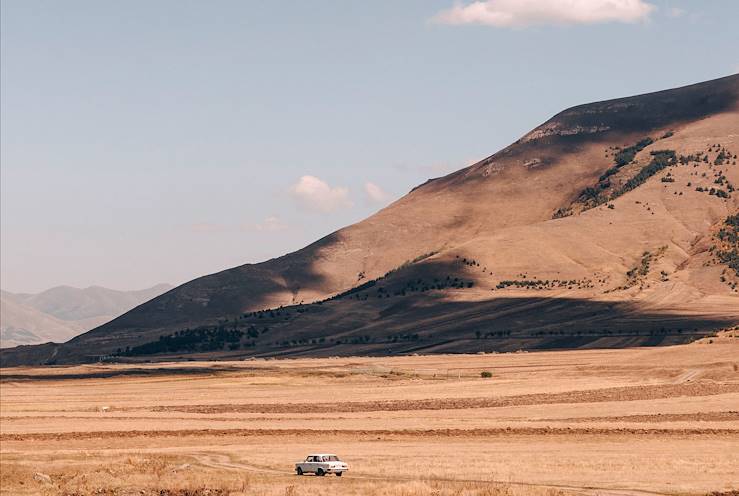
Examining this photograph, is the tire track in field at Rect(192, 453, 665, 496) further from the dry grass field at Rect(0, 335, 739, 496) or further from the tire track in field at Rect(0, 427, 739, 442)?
the tire track in field at Rect(0, 427, 739, 442)

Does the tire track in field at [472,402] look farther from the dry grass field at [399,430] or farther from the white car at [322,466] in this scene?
the white car at [322,466]

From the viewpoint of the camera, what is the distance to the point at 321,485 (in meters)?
58.2

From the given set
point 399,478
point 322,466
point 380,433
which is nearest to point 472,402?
point 380,433

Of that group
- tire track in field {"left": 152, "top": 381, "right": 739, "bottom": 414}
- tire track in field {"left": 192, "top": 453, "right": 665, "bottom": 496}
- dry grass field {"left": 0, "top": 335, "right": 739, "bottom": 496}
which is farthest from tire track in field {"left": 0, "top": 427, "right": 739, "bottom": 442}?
tire track in field {"left": 152, "top": 381, "right": 739, "bottom": 414}

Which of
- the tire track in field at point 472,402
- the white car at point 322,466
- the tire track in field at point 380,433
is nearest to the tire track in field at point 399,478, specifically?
the white car at point 322,466

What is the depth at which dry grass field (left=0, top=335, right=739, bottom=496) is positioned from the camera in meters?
59.9

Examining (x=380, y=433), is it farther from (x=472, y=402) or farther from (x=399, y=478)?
(x=472, y=402)

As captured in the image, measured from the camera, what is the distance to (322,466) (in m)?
62.5

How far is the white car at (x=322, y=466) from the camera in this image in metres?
62.4

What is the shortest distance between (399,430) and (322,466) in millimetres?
26548

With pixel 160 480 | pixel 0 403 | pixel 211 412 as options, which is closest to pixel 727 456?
pixel 160 480

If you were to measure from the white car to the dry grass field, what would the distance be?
0.86 metres

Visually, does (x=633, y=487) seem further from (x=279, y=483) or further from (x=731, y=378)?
(x=731, y=378)

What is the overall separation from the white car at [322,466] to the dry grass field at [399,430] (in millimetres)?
858
